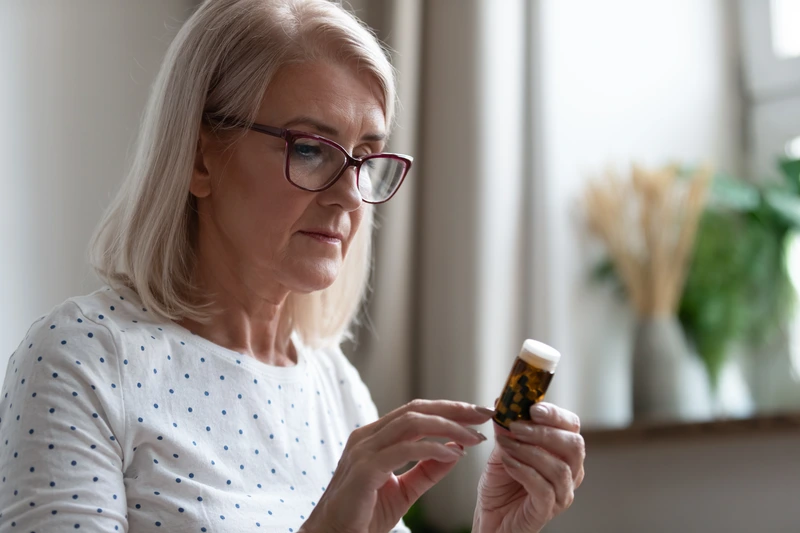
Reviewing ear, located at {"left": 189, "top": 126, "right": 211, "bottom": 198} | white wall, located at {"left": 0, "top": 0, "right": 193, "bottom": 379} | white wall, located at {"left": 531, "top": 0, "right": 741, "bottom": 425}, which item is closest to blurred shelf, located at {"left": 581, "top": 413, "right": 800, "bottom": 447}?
white wall, located at {"left": 531, "top": 0, "right": 741, "bottom": 425}

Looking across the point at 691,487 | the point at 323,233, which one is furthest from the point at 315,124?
the point at 691,487

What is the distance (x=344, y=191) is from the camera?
1177 millimetres

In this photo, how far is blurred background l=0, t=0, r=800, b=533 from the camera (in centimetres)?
186

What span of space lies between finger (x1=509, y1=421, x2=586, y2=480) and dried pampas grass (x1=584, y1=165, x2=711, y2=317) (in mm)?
995

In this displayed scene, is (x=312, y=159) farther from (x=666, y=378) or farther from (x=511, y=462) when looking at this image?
(x=666, y=378)

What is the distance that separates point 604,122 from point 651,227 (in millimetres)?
400

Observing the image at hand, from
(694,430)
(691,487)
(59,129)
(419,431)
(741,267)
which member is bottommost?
(691,487)

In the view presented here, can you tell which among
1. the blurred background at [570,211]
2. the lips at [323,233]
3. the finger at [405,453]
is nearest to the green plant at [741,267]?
the blurred background at [570,211]

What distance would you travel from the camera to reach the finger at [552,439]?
0.97 metres

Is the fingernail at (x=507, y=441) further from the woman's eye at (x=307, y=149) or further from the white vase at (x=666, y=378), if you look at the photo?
the white vase at (x=666, y=378)

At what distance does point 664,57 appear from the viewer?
217 cm

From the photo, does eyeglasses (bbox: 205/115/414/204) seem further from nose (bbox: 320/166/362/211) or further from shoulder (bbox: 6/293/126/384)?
shoulder (bbox: 6/293/126/384)

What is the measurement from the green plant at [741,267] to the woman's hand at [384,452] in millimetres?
1114

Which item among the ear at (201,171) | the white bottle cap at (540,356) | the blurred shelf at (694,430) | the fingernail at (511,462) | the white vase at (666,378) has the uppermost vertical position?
the ear at (201,171)
